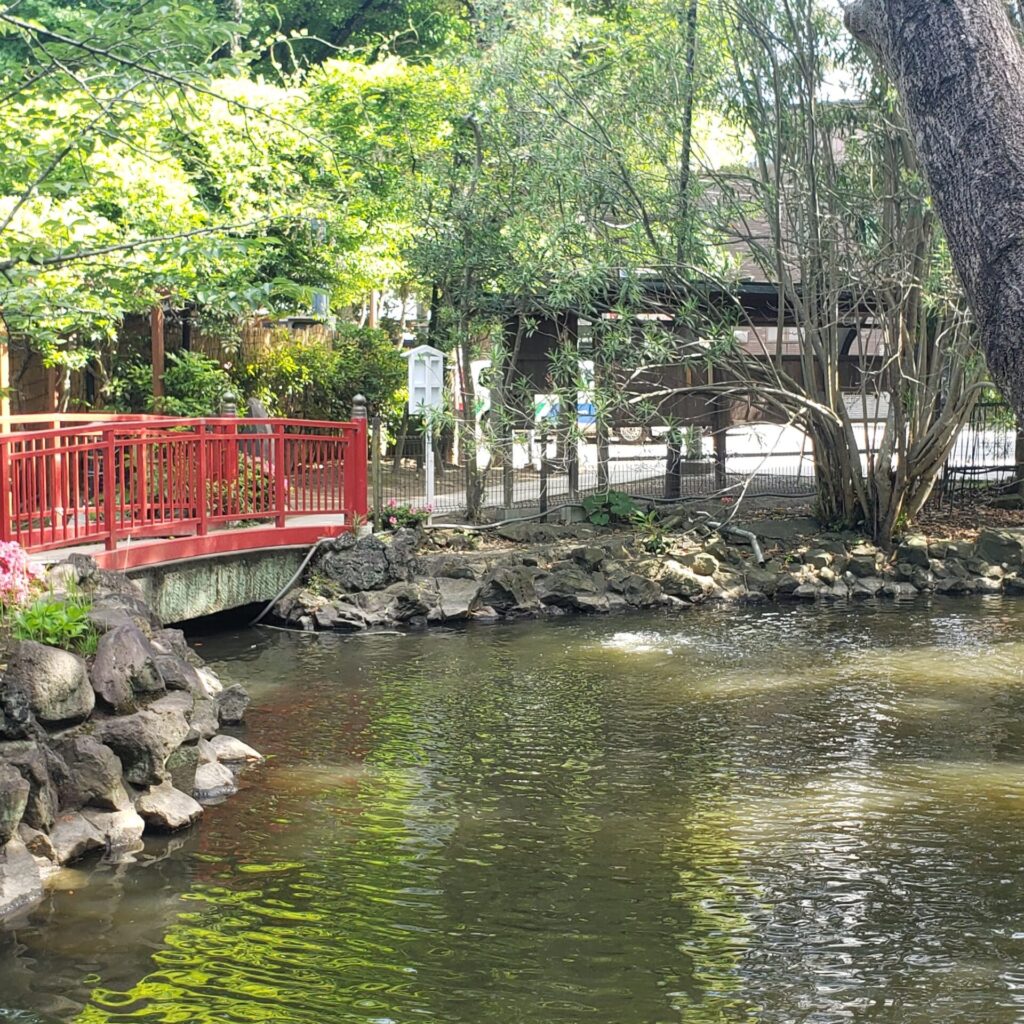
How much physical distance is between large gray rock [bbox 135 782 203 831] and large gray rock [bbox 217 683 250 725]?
2.07 m

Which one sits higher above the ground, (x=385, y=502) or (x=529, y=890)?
(x=385, y=502)

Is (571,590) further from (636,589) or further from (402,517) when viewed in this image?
(402,517)

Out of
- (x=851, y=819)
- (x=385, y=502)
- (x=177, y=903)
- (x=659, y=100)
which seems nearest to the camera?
(x=177, y=903)

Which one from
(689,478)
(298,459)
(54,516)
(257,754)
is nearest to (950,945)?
(257,754)

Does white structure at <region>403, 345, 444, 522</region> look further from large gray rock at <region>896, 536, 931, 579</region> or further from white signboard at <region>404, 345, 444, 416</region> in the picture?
large gray rock at <region>896, 536, 931, 579</region>

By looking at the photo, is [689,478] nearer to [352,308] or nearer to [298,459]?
[298,459]

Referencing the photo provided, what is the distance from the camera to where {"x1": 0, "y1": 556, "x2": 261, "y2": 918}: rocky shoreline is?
7.22m

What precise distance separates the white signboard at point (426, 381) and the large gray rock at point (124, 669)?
8.64 m

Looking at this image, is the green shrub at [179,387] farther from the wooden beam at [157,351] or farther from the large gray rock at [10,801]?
the large gray rock at [10,801]

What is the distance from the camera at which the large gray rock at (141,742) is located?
792 centimetres

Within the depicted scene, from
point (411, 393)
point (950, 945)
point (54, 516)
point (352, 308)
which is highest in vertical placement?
point (352, 308)

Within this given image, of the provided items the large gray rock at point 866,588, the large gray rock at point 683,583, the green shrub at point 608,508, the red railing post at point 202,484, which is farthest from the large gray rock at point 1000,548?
the red railing post at point 202,484

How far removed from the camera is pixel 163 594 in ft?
42.4

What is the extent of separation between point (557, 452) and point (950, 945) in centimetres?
1262
